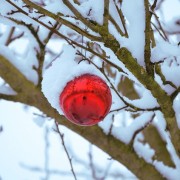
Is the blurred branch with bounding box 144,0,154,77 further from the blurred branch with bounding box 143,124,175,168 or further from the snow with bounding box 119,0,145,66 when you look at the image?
the blurred branch with bounding box 143,124,175,168

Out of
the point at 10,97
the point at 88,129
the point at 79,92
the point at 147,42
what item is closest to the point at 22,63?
the point at 10,97

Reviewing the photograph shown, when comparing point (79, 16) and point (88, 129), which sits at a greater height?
point (88, 129)

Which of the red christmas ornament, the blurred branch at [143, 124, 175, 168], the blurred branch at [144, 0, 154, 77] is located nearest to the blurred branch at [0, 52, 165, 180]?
the red christmas ornament

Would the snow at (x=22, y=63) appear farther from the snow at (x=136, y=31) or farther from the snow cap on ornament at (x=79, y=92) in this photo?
the snow at (x=136, y=31)

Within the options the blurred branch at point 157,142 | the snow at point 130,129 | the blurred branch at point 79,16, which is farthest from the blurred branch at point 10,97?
→ the blurred branch at point 157,142

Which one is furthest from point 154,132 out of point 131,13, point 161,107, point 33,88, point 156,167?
point 131,13

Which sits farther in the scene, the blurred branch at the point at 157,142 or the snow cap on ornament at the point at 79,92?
the blurred branch at the point at 157,142

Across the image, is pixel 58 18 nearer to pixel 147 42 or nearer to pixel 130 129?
pixel 147 42
